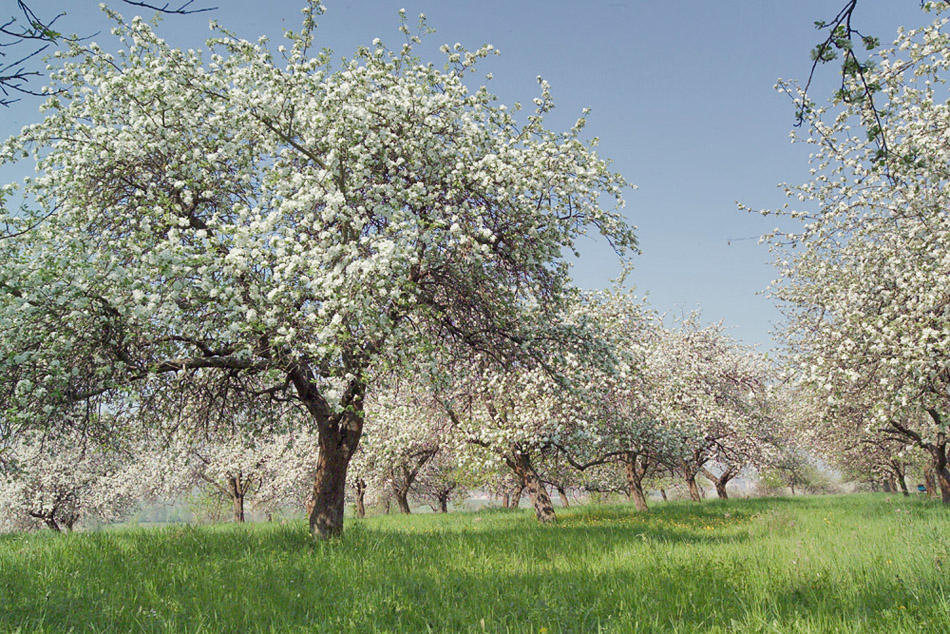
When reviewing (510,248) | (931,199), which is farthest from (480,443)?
(931,199)

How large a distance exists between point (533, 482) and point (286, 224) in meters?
13.5

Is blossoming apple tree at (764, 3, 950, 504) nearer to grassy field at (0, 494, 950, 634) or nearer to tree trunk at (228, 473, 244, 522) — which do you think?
grassy field at (0, 494, 950, 634)

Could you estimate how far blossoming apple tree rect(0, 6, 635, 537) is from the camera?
8750 millimetres

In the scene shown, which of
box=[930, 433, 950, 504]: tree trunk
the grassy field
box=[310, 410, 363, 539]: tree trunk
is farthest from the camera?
box=[930, 433, 950, 504]: tree trunk

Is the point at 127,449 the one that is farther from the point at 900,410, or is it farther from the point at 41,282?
the point at 900,410

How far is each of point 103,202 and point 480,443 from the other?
13.4 metres

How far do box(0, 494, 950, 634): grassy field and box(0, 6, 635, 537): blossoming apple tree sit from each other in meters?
2.50

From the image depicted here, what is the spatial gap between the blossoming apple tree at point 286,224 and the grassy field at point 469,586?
2.50 metres

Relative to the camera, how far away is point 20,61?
4055mm

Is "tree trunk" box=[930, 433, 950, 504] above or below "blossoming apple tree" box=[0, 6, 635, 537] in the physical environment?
below

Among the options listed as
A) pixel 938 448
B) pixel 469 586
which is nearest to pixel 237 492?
pixel 469 586

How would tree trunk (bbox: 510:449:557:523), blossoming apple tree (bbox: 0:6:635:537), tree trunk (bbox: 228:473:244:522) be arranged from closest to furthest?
blossoming apple tree (bbox: 0:6:635:537) < tree trunk (bbox: 510:449:557:523) < tree trunk (bbox: 228:473:244:522)

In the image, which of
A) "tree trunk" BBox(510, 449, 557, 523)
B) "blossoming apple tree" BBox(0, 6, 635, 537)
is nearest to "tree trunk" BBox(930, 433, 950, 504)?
"tree trunk" BBox(510, 449, 557, 523)

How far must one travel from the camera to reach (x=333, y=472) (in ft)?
38.5
